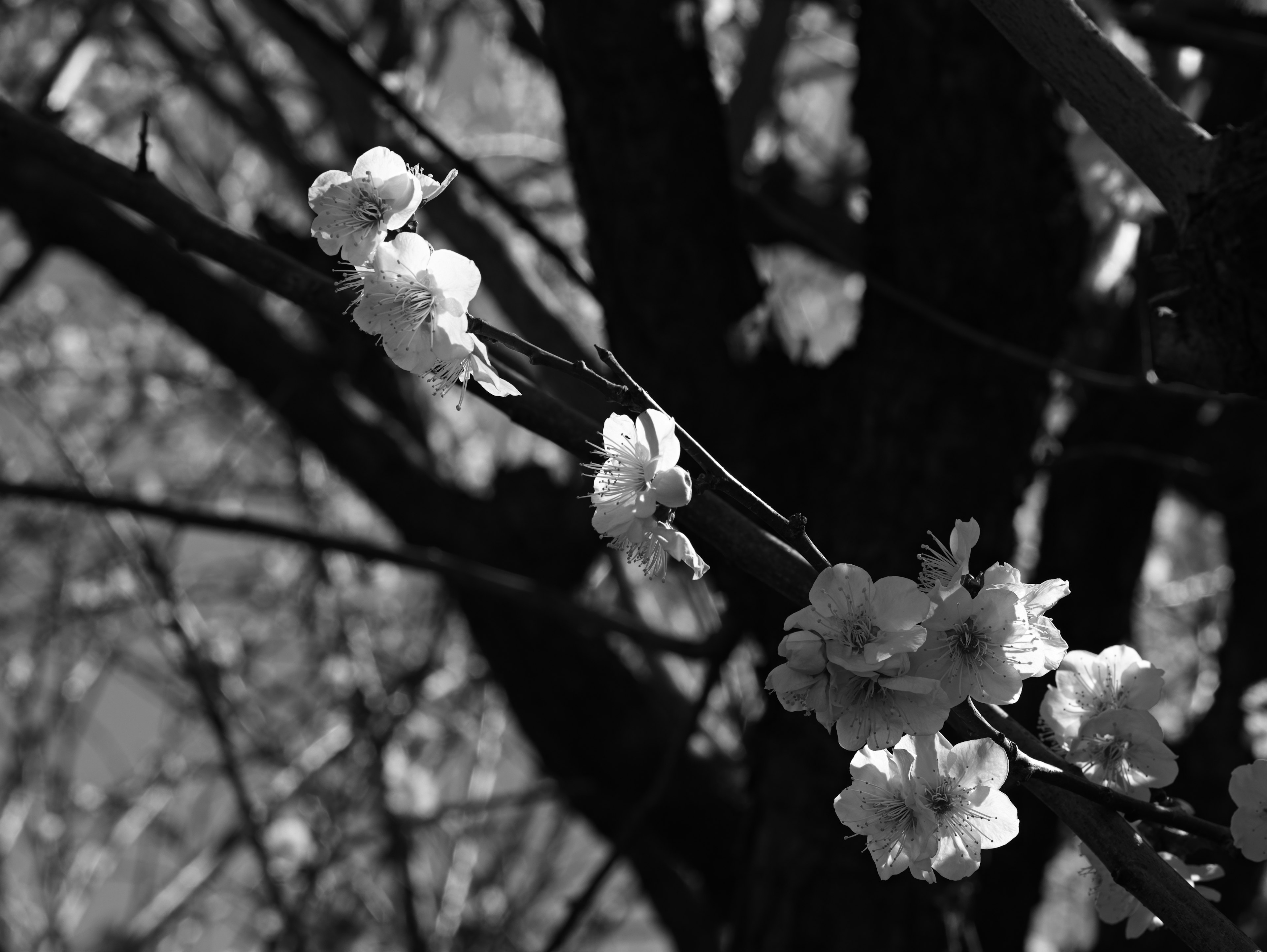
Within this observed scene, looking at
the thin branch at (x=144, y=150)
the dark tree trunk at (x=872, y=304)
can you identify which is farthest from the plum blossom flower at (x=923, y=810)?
the thin branch at (x=144, y=150)

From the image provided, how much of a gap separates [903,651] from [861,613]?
4 centimetres

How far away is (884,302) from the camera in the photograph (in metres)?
2.00

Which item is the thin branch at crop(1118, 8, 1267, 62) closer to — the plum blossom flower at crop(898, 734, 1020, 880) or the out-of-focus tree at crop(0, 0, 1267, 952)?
the out-of-focus tree at crop(0, 0, 1267, 952)

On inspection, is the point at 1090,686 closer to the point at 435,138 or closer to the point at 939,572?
the point at 939,572

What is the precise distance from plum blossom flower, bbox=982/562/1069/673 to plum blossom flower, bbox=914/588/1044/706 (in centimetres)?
1

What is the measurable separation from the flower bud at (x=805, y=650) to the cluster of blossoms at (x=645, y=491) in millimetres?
85

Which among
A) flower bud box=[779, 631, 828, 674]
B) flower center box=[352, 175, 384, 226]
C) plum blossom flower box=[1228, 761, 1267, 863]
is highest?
flower center box=[352, 175, 384, 226]

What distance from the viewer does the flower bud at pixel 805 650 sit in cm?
89

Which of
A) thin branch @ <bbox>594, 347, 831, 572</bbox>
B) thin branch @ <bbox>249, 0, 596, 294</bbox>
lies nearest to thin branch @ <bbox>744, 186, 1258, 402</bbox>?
thin branch @ <bbox>249, 0, 596, 294</bbox>

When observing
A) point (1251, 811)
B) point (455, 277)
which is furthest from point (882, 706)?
point (455, 277)

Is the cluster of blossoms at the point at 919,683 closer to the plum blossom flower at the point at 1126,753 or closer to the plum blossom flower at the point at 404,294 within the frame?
the plum blossom flower at the point at 1126,753

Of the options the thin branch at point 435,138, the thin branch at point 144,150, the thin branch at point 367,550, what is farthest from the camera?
the thin branch at point 367,550

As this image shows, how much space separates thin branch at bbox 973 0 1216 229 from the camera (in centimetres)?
107

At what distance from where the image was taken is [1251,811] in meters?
1.01
